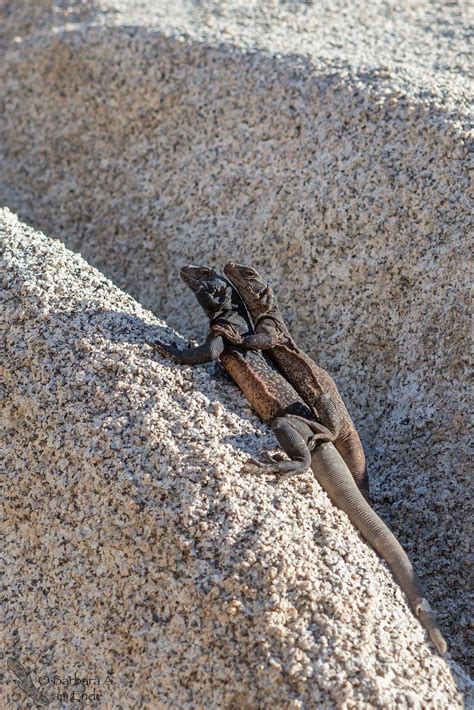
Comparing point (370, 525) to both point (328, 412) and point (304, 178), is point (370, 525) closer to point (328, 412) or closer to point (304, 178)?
point (328, 412)

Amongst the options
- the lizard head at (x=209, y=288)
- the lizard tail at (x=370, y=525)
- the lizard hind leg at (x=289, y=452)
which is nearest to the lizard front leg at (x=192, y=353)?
the lizard head at (x=209, y=288)

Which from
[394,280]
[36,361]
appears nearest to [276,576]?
[36,361]

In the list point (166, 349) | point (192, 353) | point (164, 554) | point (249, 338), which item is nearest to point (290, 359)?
point (249, 338)

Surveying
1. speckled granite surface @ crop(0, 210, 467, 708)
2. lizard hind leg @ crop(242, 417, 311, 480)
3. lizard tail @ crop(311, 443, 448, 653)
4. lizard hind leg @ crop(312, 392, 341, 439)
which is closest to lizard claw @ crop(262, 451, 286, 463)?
lizard hind leg @ crop(242, 417, 311, 480)

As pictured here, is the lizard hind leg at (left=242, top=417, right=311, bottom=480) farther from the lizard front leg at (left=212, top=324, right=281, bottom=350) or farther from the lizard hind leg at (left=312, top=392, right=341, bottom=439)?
the lizard front leg at (left=212, top=324, right=281, bottom=350)

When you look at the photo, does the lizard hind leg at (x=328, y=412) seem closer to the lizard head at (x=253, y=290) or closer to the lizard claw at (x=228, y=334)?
the lizard claw at (x=228, y=334)

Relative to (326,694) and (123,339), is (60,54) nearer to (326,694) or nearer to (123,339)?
(123,339)

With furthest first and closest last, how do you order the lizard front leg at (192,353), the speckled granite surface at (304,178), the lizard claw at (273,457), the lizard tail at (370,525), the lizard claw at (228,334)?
the speckled granite surface at (304,178), the lizard claw at (228,334), the lizard front leg at (192,353), the lizard claw at (273,457), the lizard tail at (370,525)
